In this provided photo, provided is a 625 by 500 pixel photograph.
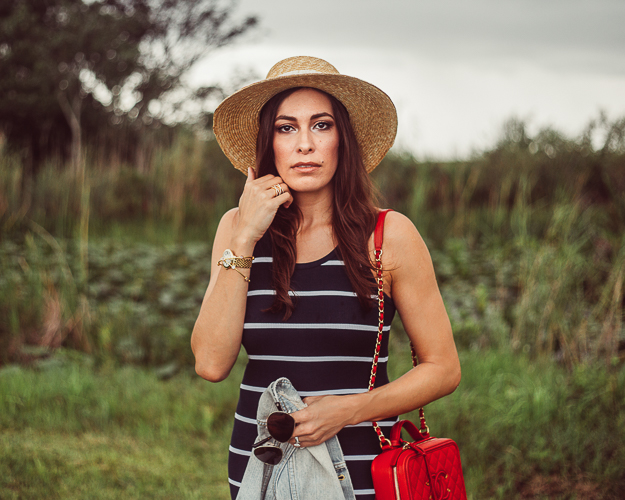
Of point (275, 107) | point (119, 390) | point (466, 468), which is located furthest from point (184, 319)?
point (275, 107)

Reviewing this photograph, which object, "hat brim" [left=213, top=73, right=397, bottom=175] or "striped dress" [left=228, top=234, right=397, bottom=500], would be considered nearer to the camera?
"striped dress" [left=228, top=234, right=397, bottom=500]

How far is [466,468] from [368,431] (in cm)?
205

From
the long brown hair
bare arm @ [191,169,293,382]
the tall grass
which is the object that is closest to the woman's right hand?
bare arm @ [191,169,293,382]

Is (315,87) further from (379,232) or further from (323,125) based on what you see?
(379,232)

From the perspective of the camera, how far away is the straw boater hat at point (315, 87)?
75.7 inches

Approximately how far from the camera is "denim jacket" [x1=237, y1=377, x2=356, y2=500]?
1571 mm

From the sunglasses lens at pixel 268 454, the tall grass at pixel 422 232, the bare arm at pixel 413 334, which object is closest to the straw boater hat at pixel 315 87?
the bare arm at pixel 413 334

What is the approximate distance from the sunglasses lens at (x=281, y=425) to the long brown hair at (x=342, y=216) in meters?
0.31

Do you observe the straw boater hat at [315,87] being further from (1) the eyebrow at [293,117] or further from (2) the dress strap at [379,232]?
(2) the dress strap at [379,232]

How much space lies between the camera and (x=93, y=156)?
1146cm

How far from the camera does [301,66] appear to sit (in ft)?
6.40

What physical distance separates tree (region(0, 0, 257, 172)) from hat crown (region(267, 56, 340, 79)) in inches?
652

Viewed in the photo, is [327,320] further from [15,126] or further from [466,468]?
[15,126]

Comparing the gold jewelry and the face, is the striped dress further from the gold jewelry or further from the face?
the face
